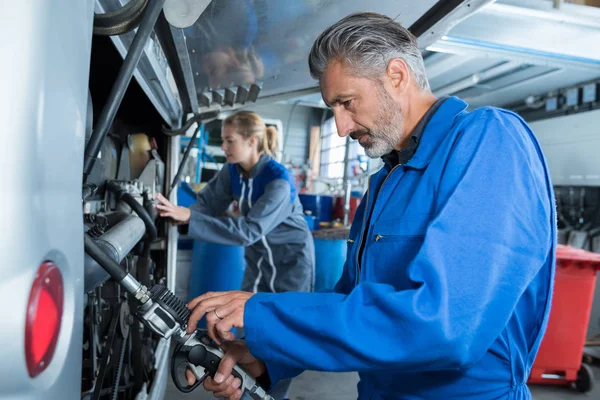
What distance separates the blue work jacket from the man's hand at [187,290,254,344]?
0.04 m

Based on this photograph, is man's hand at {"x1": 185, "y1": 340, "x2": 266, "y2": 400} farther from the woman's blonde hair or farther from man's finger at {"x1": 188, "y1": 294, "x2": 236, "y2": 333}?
the woman's blonde hair

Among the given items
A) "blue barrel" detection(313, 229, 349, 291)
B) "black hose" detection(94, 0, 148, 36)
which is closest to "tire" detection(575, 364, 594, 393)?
"blue barrel" detection(313, 229, 349, 291)

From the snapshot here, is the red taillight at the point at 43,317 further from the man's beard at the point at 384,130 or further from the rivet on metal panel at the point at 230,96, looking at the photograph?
the rivet on metal panel at the point at 230,96

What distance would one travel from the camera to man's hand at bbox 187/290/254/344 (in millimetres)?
741

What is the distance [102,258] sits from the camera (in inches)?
25.9

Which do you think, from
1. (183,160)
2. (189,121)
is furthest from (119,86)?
(183,160)

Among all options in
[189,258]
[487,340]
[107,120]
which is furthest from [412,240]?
[189,258]

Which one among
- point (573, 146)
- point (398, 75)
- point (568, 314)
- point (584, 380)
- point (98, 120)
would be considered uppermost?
point (573, 146)

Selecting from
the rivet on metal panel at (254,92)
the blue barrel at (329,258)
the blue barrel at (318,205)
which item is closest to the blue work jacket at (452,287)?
the rivet on metal panel at (254,92)

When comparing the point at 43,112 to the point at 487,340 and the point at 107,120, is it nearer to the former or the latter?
the point at 107,120

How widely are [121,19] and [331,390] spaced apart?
2.40 m

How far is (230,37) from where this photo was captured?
4.03ft

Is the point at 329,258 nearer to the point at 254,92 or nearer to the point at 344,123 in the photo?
the point at 254,92

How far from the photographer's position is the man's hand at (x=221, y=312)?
74 cm
